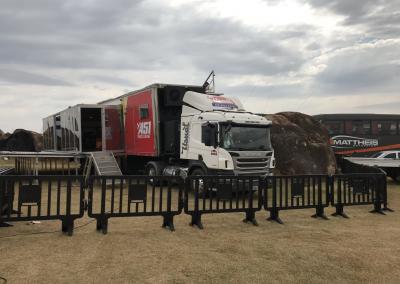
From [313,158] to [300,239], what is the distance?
1269 centimetres

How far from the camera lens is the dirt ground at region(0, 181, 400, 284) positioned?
557cm

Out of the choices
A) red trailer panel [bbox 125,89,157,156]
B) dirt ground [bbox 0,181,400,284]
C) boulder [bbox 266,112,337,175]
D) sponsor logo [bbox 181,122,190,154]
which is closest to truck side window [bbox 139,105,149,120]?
red trailer panel [bbox 125,89,157,156]

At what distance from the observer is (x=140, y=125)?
1742 cm

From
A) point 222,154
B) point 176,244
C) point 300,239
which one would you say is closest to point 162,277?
point 176,244

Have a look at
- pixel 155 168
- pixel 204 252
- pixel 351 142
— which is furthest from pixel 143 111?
pixel 351 142

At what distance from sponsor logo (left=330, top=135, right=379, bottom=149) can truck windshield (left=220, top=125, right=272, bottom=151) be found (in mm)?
12457

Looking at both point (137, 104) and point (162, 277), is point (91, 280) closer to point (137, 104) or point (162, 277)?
point (162, 277)

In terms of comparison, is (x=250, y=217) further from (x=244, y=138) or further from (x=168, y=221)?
(x=244, y=138)

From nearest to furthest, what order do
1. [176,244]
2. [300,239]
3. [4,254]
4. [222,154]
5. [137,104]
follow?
[4,254], [176,244], [300,239], [222,154], [137,104]

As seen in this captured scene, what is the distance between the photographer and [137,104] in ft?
57.6

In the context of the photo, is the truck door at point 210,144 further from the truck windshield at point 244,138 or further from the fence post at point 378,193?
the fence post at point 378,193

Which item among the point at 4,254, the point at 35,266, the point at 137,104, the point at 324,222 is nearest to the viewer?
the point at 35,266

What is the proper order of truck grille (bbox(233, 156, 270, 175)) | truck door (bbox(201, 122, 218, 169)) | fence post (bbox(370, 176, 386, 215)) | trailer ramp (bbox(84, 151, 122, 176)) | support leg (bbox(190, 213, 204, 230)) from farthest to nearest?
trailer ramp (bbox(84, 151, 122, 176)) → truck door (bbox(201, 122, 218, 169)) → truck grille (bbox(233, 156, 270, 175)) → fence post (bbox(370, 176, 386, 215)) → support leg (bbox(190, 213, 204, 230))

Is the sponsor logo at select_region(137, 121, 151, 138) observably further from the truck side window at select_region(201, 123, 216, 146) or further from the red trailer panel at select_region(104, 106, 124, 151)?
the truck side window at select_region(201, 123, 216, 146)
